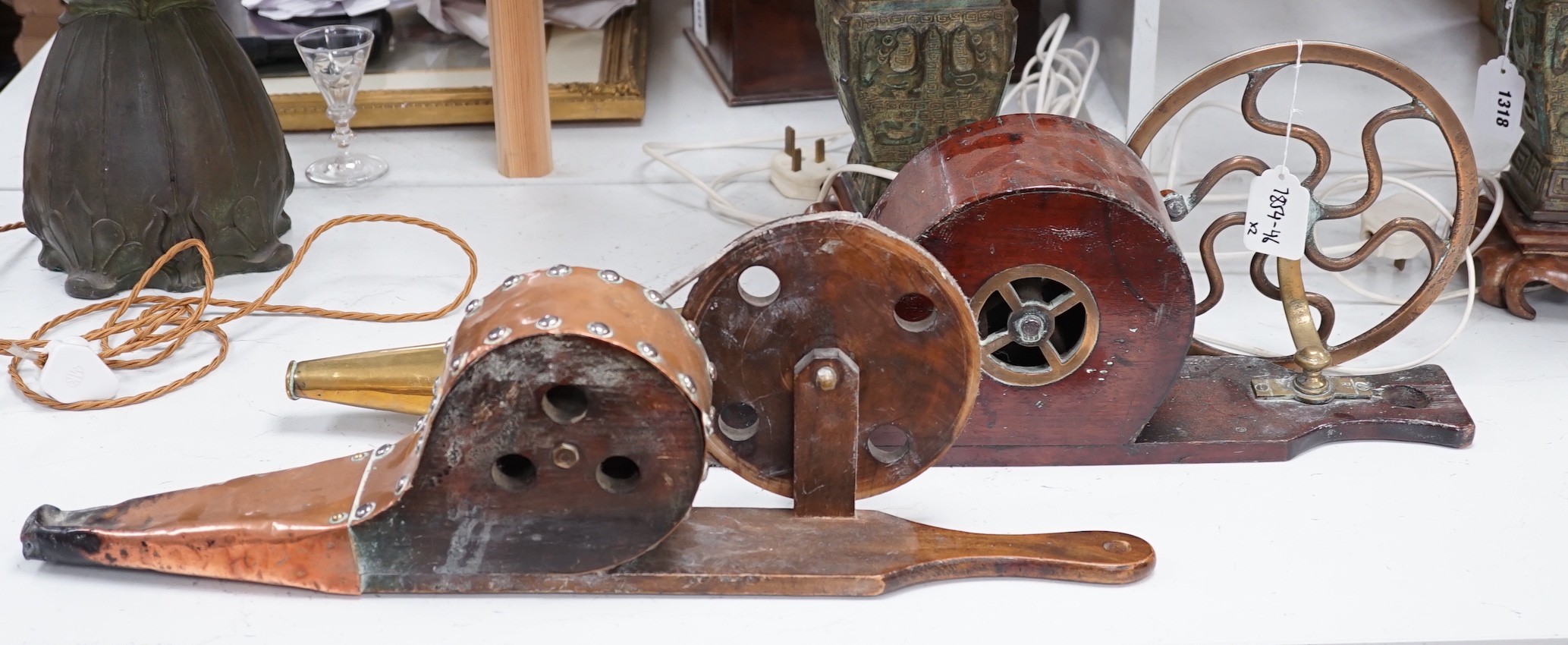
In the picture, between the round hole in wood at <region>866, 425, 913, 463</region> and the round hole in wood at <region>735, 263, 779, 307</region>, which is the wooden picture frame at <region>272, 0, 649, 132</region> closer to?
the round hole in wood at <region>735, 263, 779, 307</region>

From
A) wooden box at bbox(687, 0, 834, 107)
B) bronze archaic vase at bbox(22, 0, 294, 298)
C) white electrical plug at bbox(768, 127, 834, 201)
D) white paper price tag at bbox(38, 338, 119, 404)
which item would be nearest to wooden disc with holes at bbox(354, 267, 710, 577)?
white paper price tag at bbox(38, 338, 119, 404)

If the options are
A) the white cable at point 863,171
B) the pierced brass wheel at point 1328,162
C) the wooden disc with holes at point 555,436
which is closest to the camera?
the wooden disc with holes at point 555,436

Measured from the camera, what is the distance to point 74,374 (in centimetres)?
130

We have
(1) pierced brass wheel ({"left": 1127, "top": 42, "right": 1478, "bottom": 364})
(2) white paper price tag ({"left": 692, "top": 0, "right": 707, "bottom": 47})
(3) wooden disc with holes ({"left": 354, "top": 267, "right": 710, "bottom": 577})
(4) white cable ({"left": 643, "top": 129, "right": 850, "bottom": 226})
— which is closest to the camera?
(3) wooden disc with holes ({"left": 354, "top": 267, "right": 710, "bottom": 577})

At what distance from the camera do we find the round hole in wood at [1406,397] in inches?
50.0

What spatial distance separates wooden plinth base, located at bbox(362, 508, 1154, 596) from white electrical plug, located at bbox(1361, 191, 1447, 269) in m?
0.61

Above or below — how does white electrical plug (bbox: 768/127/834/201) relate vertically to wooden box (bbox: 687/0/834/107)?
below

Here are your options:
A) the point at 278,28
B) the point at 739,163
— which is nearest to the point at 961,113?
the point at 739,163

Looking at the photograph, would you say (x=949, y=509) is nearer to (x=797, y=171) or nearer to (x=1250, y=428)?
(x=1250, y=428)

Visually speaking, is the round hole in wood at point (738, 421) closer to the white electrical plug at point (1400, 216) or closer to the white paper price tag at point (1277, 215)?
the white paper price tag at point (1277, 215)

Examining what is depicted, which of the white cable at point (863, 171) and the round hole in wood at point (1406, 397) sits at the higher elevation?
the white cable at point (863, 171)

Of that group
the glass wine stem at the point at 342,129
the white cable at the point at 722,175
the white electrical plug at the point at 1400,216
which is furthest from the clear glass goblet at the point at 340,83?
the white electrical plug at the point at 1400,216

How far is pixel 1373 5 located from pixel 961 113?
3.30ft

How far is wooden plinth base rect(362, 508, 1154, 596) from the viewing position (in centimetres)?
106
